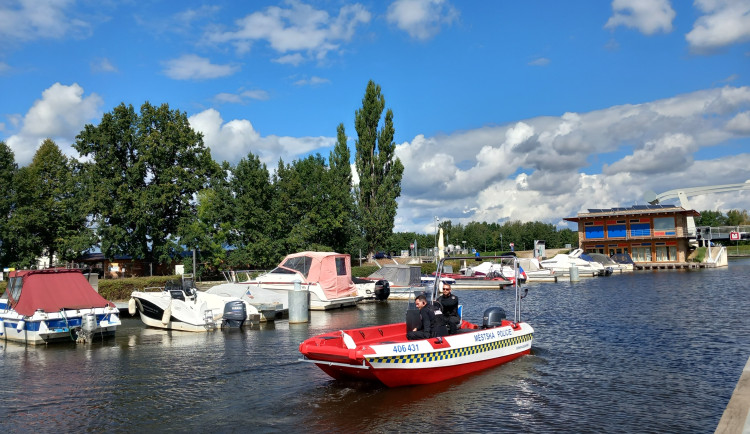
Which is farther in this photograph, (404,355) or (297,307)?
(297,307)

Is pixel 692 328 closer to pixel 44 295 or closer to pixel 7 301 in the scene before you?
pixel 44 295

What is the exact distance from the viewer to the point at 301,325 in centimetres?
2392

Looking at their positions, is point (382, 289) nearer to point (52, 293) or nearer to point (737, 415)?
point (52, 293)

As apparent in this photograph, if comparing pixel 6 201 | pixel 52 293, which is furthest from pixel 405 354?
pixel 6 201

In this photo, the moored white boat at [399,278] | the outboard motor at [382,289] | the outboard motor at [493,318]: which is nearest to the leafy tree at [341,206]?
the moored white boat at [399,278]

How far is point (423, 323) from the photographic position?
13492 mm

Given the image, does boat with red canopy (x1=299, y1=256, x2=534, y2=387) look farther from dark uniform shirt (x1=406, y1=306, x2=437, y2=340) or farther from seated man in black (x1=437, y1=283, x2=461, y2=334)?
seated man in black (x1=437, y1=283, x2=461, y2=334)

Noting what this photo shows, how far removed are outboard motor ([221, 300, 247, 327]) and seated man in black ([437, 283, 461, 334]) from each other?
10629 mm

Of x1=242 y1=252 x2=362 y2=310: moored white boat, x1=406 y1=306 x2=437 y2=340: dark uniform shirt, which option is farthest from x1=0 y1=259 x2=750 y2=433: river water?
x1=242 y1=252 x2=362 y2=310: moored white boat

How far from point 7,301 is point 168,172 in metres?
26.2

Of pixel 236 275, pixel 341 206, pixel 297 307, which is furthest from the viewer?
pixel 341 206

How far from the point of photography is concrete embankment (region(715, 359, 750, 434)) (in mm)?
8000

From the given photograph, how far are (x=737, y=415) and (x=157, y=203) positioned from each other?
143 ft

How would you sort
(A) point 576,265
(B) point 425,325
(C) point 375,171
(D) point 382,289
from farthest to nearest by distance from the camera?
(C) point 375,171
(A) point 576,265
(D) point 382,289
(B) point 425,325
